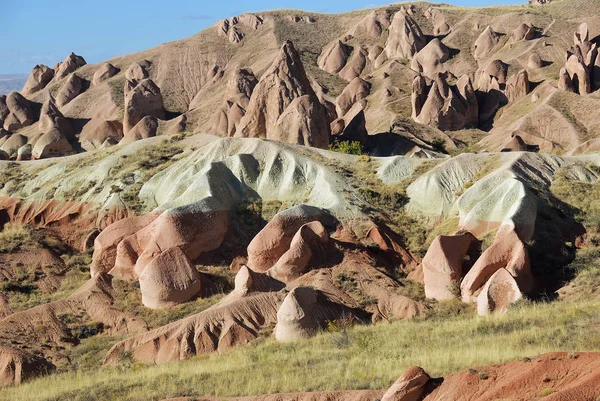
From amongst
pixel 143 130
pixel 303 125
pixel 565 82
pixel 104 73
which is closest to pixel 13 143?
pixel 143 130

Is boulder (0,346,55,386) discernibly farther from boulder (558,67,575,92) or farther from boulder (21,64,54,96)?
boulder (21,64,54,96)

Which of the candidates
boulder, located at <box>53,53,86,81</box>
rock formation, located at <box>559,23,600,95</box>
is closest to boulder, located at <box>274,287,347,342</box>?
rock formation, located at <box>559,23,600,95</box>

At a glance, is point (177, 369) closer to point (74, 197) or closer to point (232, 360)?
point (232, 360)

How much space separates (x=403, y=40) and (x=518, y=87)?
29.5 meters

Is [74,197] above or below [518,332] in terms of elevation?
above

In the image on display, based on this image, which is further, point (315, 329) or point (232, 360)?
point (315, 329)

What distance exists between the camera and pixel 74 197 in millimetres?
44719

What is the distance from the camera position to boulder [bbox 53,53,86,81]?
129000 millimetres

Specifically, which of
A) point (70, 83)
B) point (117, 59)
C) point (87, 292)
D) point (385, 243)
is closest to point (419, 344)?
point (385, 243)

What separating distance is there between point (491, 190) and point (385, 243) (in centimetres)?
511

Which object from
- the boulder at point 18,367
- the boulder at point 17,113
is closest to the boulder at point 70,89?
the boulder at point 17,113

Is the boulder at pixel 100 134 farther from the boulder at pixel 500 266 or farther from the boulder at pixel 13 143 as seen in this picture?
the boulder at pixel 500 266

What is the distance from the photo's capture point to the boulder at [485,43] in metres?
116

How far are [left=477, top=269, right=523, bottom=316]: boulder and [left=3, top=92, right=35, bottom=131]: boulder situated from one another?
9054 centimetres
